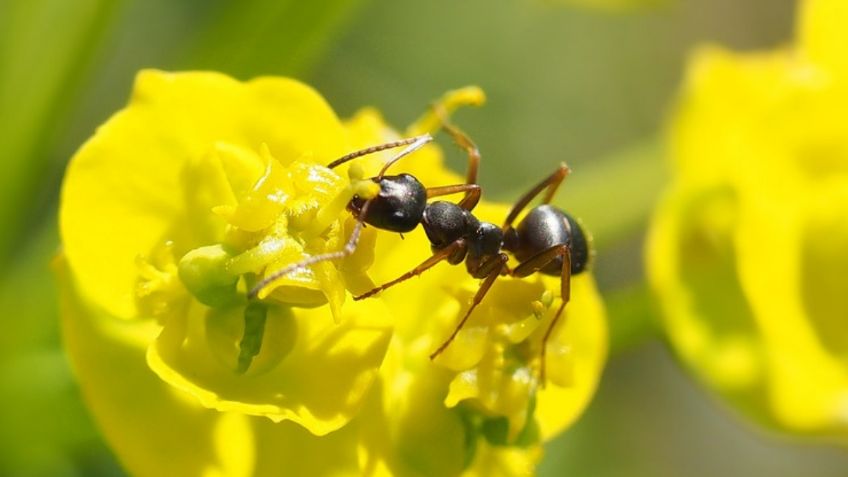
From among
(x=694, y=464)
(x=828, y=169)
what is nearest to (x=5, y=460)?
(x=828, y=169)

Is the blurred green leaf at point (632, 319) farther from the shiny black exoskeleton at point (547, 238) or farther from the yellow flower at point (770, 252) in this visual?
the shiny black exoskeleton at point (547, 238)

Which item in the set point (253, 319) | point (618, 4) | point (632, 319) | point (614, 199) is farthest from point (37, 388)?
point (618, 4)

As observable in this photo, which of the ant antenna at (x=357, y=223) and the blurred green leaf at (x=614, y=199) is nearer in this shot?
the ant antenna at (x=357, y=223)

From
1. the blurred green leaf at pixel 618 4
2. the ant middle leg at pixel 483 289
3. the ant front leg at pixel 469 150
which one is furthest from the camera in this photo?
the blurred green leaf at pixel 618 4

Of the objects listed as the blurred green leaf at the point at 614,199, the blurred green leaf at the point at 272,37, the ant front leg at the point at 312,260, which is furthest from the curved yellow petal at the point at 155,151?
the blurred green leaf at the point at 614,199

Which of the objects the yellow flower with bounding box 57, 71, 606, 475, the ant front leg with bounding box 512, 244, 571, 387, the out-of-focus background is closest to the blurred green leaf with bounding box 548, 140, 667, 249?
the out-of-focus background

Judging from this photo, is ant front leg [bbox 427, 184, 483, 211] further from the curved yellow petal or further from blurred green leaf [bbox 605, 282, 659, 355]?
blurred green leaf [bbox 605, 282, 659, 355]

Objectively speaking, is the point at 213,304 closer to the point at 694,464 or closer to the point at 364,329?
the point at 364,329
